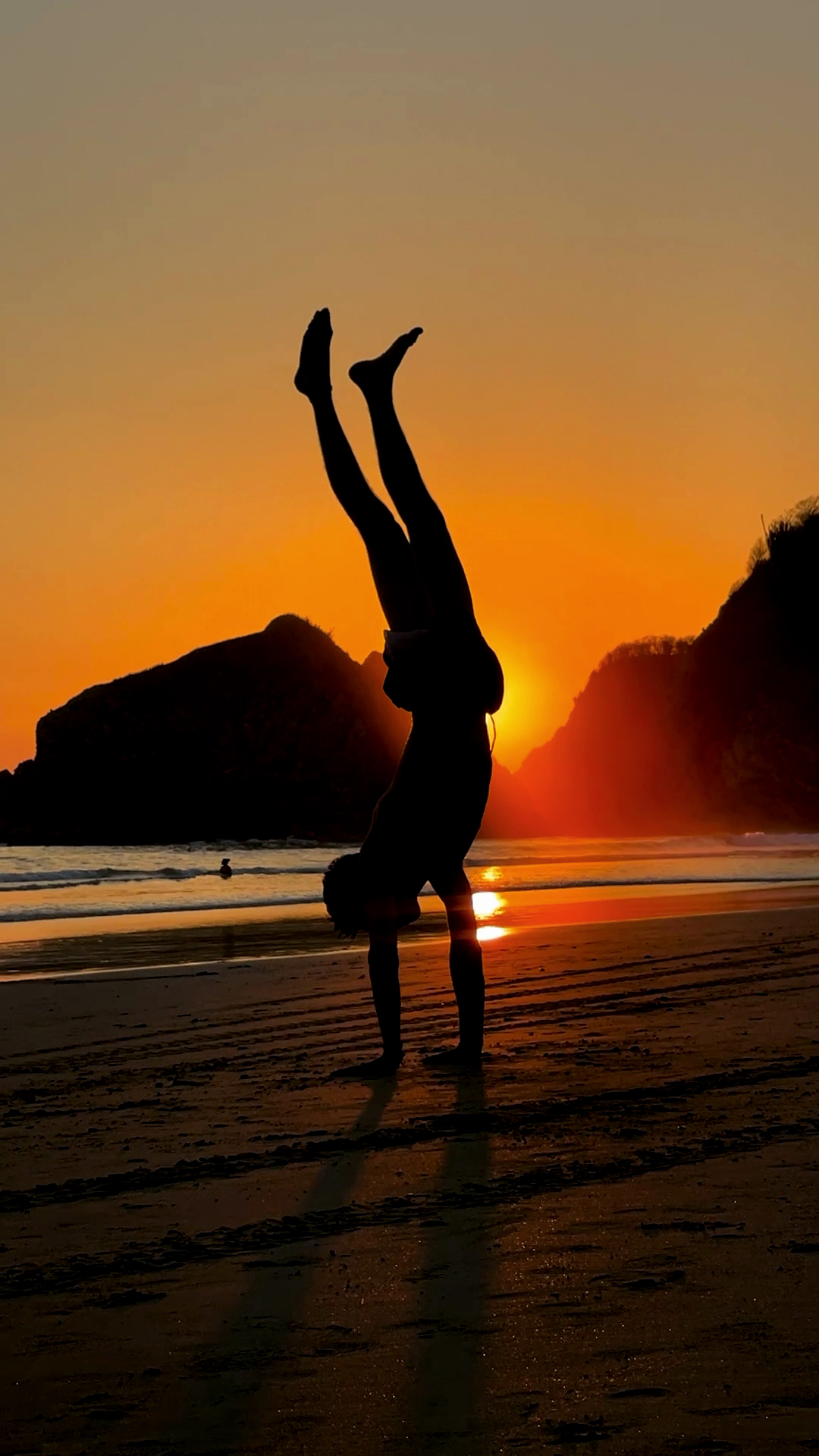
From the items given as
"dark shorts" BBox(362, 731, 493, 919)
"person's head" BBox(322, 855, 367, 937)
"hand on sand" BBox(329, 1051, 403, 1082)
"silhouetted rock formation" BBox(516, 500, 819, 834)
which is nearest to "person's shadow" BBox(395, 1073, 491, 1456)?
"hand on sand" BBox(329, 1051, 403, 1082)

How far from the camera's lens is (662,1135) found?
4676 mm

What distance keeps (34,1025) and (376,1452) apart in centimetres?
645

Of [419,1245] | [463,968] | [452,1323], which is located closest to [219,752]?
[463,968]

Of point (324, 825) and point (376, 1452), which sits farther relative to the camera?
point (324, 825)

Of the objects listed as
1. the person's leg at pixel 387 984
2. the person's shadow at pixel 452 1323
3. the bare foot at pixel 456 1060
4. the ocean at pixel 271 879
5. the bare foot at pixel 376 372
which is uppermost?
the bare foot at pixel 376 372

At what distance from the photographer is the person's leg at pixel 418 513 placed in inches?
248

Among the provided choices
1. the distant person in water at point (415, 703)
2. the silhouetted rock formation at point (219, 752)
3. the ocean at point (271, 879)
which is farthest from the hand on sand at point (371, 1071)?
the silhouetted rock formation at point (219, 752)

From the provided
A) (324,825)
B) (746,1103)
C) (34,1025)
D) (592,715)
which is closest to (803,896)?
(34,1025)

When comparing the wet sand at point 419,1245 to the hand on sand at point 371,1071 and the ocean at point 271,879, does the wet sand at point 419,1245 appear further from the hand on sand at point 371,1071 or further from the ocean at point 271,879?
the ocean at point 271,879

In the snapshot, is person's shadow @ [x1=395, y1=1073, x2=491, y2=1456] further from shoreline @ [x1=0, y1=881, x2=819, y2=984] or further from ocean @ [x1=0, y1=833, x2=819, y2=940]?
ocean @ [x1=0, y1=833, x2=819, y2=940]

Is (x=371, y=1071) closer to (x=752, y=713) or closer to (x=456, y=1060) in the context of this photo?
(x=456, y=1060)

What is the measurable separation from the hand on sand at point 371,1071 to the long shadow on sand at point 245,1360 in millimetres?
2462

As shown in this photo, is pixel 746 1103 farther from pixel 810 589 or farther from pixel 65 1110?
pixel 810 589

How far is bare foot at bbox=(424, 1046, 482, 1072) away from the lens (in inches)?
246
